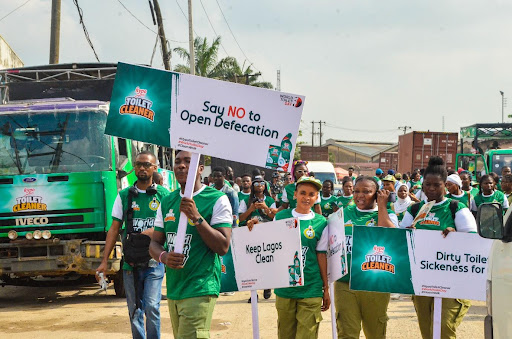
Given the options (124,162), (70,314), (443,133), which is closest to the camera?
(70,314)

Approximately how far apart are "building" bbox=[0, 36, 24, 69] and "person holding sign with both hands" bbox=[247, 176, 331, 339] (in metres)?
21.8

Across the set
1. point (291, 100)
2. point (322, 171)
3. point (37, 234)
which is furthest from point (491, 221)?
point (322, 171)

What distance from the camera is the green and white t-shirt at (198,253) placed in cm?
549

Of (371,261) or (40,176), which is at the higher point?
(40,176)

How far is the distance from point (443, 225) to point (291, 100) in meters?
2.28

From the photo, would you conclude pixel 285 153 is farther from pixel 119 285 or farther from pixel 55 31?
pixel 55 31

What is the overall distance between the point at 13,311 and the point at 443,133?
2514cm

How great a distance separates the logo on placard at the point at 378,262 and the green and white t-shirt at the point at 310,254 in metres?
0.49

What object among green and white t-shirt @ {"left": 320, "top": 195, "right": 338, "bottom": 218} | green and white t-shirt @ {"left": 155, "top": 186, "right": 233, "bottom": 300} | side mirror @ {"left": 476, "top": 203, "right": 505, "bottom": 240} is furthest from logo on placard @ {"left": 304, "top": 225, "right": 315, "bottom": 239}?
green and white t-shirt @ {"left": 320, "top": 195, "right": 338, "bottom": 218}

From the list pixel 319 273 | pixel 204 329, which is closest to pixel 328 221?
pixel 319 273

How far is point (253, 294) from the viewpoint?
6.51 meters

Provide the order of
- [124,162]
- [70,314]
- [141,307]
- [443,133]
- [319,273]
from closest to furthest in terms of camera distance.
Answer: [319,273] < [141,307] < [70,314] < [124,162] < [443,133]

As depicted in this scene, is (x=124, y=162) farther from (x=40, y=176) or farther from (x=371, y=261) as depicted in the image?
(x=371, y=261)

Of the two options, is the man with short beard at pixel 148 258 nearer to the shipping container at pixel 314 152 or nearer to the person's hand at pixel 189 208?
the person's hand at pixel 189 208
